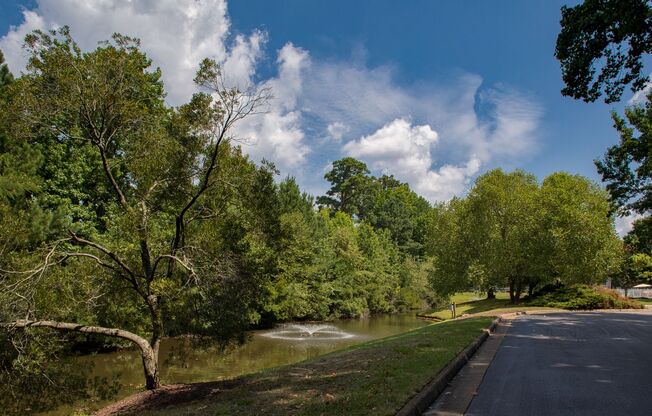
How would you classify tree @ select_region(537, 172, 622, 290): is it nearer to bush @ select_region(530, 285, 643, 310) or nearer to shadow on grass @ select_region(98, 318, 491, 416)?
bush @ select_region(530, 285, 643, 310)

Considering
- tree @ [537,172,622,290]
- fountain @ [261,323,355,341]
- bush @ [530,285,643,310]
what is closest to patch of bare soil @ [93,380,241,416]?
fountain @ [261,323,355,341]

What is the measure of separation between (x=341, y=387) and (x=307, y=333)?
2684 centimetres

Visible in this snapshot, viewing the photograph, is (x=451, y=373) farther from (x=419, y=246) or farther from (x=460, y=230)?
(x=419, y=246)

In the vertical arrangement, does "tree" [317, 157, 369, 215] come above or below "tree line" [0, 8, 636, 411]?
above

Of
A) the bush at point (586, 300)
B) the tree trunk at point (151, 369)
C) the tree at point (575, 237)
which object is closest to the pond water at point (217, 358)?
the tree trunk at point (151, 369)

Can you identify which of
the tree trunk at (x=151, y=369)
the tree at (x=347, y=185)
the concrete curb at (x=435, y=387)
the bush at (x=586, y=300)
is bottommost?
the tree trunk at (x=151, y=369)

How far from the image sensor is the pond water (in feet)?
56.2

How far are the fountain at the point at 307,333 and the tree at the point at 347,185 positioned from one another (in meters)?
56.0

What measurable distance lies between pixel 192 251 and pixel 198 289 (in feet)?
4.90

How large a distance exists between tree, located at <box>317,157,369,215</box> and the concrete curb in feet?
271

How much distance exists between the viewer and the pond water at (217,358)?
674 inches

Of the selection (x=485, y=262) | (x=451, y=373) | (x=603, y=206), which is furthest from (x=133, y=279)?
(x=603, y=206)

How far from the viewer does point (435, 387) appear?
7414mm

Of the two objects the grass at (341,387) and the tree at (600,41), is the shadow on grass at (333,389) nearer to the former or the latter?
the grass at (341,387)
